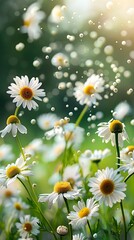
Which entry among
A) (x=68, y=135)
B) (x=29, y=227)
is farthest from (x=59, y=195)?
(x=68, y=135)

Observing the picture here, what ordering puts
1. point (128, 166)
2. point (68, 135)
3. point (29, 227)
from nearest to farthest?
point (128, 166), point (29, 227), point (68, 135)

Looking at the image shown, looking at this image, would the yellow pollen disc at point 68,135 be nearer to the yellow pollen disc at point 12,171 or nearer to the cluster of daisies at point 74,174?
the cluster of daisies at point 74,174

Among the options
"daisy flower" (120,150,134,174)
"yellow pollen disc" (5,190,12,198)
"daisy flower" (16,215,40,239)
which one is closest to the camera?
"daisy flower" (120,150,134,174)

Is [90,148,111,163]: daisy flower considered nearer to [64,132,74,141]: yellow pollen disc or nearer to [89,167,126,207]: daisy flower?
[64,132,74,141]: yellow pollen disc

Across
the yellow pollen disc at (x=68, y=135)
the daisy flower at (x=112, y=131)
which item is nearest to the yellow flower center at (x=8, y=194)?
the yellow pollen disc at (x=68, y=135)

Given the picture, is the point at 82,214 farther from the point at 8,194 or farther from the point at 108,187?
the point at 8,194

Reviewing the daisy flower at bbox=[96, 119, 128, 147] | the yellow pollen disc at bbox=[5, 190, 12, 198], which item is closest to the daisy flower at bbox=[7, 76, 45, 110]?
the daisy flower at bbox=[96, 119, 128, 147]

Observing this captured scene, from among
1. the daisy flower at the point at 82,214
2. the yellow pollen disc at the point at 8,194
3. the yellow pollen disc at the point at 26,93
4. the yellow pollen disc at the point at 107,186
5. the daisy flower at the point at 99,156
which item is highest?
the yellow pollen disc at the point at 8,194
